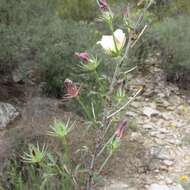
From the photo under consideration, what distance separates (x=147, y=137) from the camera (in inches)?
202

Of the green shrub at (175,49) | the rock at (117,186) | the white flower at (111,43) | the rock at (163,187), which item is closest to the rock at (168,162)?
the rock at (163,187)

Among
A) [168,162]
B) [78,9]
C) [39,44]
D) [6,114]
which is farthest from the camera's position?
[78,9]

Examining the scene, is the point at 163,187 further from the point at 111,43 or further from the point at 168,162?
the point at 111,43

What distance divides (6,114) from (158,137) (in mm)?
1444

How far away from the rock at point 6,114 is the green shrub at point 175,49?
7.05 ft

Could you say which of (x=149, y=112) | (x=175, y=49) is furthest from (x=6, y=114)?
(x=175, y=49)

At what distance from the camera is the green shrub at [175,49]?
20.5ft

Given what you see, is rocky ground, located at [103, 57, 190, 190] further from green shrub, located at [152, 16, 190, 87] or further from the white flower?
the white flower

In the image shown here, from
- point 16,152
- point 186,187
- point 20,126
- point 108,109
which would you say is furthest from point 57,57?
point 108,109

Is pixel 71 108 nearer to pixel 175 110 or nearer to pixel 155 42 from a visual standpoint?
pixel 175 110

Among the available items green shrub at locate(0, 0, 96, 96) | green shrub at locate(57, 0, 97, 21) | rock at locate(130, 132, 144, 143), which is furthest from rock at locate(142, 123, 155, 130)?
green shrub at locate(57, 0, 97, 21)

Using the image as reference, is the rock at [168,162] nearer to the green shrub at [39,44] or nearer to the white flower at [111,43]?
the green shrub at [39,44]

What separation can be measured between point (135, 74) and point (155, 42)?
0.47 meters

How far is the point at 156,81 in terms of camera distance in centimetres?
647
